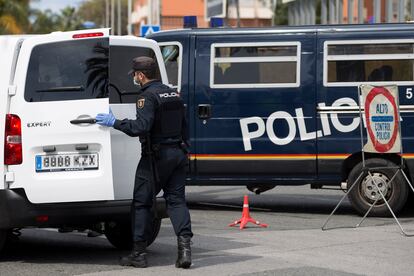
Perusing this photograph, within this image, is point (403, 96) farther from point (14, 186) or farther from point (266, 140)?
point (14, 186)

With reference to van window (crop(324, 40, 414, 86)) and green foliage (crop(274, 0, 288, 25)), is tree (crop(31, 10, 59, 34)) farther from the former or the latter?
van window (crop(324, 40, 414, 86))

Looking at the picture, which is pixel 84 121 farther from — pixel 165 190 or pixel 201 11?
pixel 201 11

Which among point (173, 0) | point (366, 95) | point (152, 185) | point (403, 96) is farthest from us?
point (173, 0)

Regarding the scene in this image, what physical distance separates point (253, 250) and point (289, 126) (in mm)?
3736

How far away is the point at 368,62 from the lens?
43.4 ft

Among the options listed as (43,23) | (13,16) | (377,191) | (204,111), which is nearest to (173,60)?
(204,111)

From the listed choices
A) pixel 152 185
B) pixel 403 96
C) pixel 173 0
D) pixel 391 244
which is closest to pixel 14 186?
pixel 152 185

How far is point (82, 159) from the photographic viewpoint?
8.75 meters

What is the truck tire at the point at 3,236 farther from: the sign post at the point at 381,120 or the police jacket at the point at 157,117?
the sign post at the point at 381,120

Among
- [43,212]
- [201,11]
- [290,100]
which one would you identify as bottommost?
[43,212]

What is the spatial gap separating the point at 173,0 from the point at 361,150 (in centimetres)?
6010

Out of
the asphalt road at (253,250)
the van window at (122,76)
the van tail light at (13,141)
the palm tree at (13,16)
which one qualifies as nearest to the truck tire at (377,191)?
the asphalt road at (253,250)

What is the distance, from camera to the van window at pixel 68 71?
8.78m

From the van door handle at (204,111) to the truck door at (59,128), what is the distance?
16.0 feet
